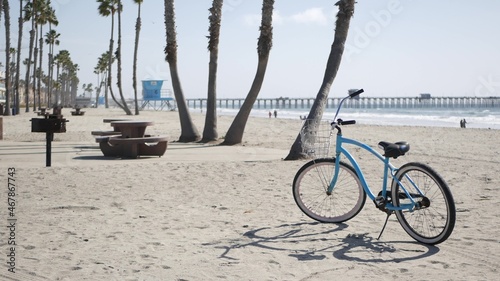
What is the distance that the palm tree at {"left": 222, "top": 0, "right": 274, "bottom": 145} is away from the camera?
50.1ft

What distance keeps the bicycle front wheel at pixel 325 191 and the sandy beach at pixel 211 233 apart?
0.53 ft

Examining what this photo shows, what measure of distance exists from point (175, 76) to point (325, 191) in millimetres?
12615

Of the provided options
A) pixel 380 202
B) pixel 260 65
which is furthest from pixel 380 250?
pixel 260 65

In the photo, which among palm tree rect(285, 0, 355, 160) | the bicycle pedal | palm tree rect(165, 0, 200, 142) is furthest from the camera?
palm tree rect(165, 0, 200, 142)

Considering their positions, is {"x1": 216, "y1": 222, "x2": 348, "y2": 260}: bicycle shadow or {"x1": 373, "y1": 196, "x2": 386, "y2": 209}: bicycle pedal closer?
{"x1": 216, "y1": 222, "x2": 348, "y2": 260}: bicycle shadow

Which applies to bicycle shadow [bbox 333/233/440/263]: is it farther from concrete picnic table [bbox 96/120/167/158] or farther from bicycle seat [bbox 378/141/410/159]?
concrete picnic table [bbox 96/120/167/158]

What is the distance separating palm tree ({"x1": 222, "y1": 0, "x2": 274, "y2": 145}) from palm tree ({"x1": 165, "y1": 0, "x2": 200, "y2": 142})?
1815 millimetres

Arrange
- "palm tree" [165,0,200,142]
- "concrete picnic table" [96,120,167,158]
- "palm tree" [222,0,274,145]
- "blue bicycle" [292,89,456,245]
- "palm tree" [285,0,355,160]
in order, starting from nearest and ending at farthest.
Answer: "blue bicycle" [292,89,456,245], "concrete picnic table" [96,120,167,158], "palm tree" [285,0,355,160], "palm tree" [222,0,274,145], "palm tree" [165,0,200,142]

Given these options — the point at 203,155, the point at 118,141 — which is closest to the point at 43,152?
the point at 118,141

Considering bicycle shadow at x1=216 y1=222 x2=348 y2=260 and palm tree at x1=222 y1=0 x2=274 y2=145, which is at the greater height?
A: palm tree at x1=222 y1=0 x2=274 y2=145

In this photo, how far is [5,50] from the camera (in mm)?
42781

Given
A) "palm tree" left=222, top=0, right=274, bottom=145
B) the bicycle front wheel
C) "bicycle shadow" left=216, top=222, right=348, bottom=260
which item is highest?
"palm tree" left=222, top=0, right=274, bottom=145

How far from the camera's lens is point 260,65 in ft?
51.8

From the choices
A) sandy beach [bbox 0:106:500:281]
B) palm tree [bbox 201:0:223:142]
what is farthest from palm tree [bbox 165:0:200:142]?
Result: sandy beach [bbox 0:106:500:281]
